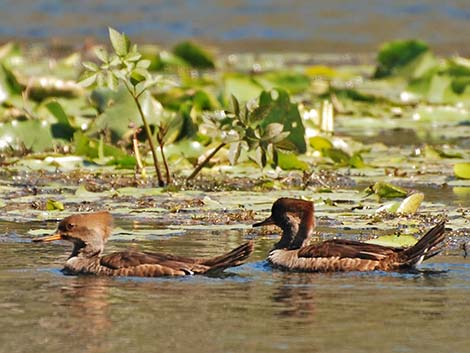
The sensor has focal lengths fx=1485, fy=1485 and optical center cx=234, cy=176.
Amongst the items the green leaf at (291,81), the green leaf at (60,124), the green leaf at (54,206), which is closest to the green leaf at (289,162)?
the green leaf at (60,124)

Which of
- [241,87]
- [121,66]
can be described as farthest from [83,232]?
[241,87]

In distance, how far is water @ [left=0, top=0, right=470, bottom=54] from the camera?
94.1 feet

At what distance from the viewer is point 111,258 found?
27.8ft

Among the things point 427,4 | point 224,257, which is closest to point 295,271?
point 224,257

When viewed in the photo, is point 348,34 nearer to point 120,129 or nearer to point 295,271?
point 120,129

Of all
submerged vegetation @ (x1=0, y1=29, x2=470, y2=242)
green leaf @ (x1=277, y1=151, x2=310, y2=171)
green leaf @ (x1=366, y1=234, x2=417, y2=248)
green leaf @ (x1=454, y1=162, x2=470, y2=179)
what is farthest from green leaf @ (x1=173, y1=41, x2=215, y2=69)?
green leaf @ (x1=366, y1=234, x2=417, y2=248)

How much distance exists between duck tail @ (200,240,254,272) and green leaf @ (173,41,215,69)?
→ 13751 mm

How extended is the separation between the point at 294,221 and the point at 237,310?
66.0 inches

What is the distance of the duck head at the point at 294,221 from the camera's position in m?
8.98

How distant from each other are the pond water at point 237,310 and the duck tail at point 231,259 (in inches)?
3.3

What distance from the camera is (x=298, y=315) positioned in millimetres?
7309

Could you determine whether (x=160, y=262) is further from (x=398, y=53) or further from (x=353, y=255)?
(x=398, y=53)

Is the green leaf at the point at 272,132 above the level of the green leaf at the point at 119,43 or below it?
below

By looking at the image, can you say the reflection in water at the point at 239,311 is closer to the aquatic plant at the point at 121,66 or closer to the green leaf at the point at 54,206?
the green leaf at the point at 54,206
